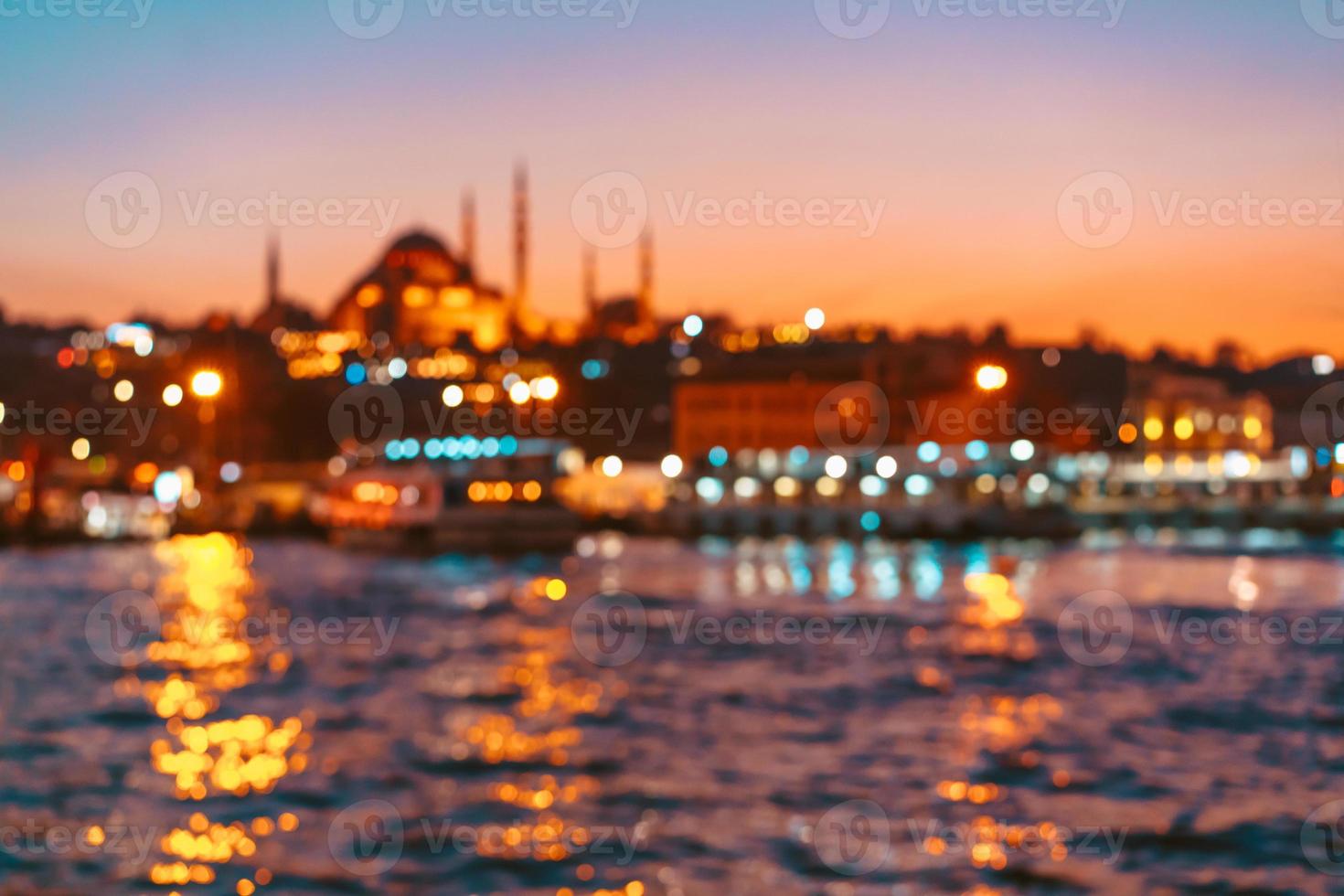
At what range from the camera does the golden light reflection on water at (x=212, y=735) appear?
316 inches

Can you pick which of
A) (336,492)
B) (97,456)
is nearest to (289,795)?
(336,492)

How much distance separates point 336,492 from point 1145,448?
33020 mm

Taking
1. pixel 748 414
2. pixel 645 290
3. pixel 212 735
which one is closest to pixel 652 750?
pixel 212 735

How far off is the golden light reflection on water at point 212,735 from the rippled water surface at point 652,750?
36mm

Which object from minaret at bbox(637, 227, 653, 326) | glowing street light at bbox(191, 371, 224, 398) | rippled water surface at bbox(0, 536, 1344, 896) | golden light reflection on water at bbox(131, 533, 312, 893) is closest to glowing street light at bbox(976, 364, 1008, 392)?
rippled water surface at bbox(0, 536, 1344, 896)

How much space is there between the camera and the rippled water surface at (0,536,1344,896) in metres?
7.87

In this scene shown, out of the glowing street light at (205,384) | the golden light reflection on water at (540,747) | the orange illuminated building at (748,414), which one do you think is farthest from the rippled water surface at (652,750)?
the orange illuminated building at (748,414)

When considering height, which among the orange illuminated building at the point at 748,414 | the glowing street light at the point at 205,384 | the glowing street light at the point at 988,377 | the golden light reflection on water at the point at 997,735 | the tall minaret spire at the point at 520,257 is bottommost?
the golden light reflection on water at the point at 997,735

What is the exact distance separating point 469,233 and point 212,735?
91405 mm

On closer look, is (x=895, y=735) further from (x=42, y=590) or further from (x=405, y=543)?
(x=405, y=543)

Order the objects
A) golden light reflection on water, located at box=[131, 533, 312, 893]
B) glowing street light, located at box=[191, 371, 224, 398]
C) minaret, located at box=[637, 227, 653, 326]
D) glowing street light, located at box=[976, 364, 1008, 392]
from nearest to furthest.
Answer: golden light reflection on water, located at box=[131, 533, 312, 893], glowing street light, located at box=[976, 364, 1008, 392], glowing street light, located at box=[191, 371, 224, 398], minaret, located at box=[637, 227, 653, 326]

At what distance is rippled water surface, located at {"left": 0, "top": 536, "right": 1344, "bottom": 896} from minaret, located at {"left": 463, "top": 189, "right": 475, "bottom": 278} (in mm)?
77098

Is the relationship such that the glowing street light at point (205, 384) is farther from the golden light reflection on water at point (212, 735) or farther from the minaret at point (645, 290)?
the minaret at point (645, 290)

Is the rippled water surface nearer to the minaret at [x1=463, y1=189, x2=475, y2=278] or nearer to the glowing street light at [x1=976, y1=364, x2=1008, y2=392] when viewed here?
the glowing street light at [x1=976, y1=364, x2=1008, y2=392]
